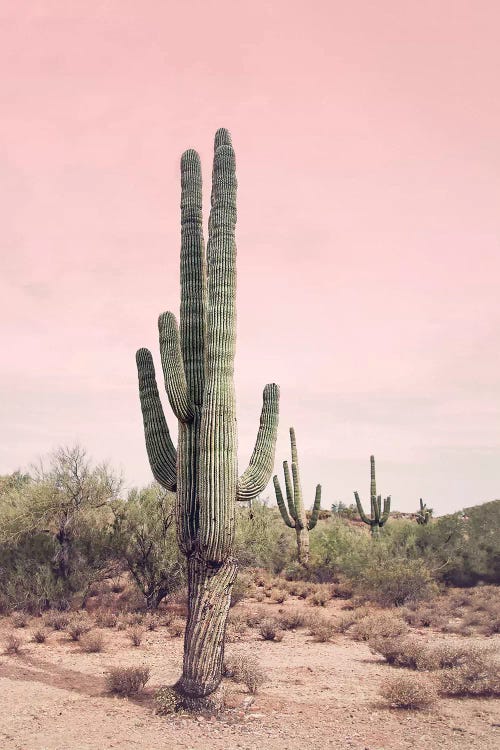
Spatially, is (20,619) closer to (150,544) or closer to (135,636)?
(150,544)

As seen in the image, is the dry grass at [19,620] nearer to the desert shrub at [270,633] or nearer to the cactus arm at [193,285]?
the desert shrub at [270,633]

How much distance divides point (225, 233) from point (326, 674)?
7915 millimetres

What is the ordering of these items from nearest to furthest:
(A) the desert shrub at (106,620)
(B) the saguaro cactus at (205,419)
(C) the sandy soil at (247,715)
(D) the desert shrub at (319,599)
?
1. (C) the sandy soil at (247,715)
2. (B) the saguaro cactus at (205,419)
3. (A) the desert shrub at (106,620)
4. (D) the desert shrub at (319,599)

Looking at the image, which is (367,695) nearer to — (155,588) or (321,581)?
(155,588)

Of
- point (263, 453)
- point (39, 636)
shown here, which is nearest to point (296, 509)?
point (39, 636)

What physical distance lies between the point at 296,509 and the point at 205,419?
16.9 metres

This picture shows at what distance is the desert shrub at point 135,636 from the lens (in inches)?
501

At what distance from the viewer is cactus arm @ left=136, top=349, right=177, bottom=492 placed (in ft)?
31.0

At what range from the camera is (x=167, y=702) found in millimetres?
8016

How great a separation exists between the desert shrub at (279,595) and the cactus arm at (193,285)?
1200 cm

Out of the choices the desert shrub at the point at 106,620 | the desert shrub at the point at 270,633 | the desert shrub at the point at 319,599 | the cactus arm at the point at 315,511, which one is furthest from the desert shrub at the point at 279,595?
the desert shrub at the point at 106,620

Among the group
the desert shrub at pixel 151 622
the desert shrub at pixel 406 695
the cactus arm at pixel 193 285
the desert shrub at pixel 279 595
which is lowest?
the desert shrub at pixel 279 595

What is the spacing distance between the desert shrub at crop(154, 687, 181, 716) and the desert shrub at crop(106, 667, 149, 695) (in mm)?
714

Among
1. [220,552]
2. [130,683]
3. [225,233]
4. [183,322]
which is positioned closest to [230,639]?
[130,683]
